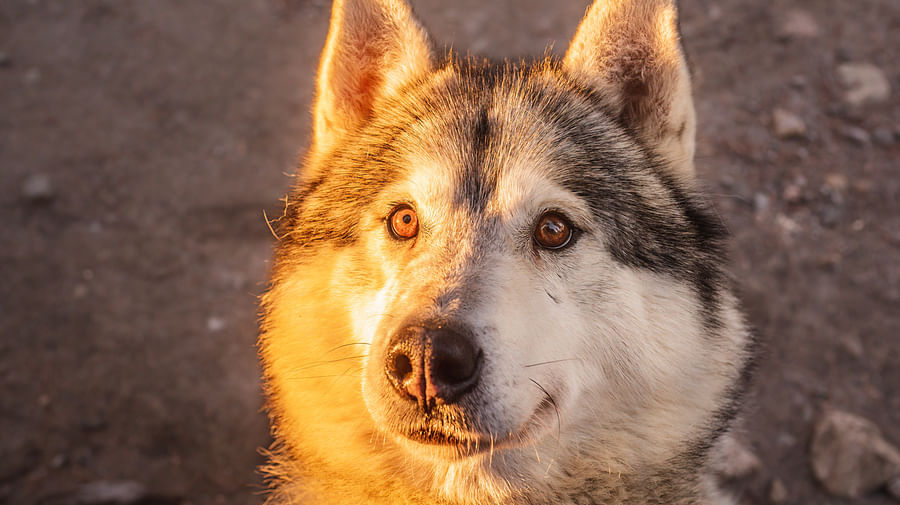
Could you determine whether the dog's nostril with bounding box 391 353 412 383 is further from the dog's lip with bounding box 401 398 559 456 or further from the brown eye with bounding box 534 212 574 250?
the brown eye with bounding box 534 212 574 250

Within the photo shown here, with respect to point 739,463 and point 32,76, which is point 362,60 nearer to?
point 739,463

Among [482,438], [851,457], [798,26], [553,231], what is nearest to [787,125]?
[798,26]

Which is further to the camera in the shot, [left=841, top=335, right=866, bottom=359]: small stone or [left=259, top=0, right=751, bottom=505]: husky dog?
[left=841, top=335, right=866, bottom=359]: small stone

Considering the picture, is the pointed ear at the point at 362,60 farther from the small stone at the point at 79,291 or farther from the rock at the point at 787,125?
the rock at the point at 787,125

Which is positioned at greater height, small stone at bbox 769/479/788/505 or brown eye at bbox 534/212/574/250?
brown eye at bbox 534/212/574/250

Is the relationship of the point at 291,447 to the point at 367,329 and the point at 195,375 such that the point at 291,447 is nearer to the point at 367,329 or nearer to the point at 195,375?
the point at 367,329

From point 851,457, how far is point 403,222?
11.6ft

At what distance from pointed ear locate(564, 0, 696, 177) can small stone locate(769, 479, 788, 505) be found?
268 centimetres

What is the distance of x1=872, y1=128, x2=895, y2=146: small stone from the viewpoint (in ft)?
18.6

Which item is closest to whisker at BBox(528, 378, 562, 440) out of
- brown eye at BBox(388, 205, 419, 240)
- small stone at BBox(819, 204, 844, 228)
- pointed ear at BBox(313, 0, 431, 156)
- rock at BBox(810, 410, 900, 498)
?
brown eye at BBox(388, 205, 419, 240)

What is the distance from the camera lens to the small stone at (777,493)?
4.29 m

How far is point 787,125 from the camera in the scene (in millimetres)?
5816

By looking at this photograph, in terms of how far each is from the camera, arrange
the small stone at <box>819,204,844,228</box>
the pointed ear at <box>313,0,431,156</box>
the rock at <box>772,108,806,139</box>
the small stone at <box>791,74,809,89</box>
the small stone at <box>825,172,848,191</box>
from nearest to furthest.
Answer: the pointed ear at <box>313,0,431,156</box> → the small stone at <box>819,204,844,228</box> → the small stone at <box>825,172,848,191</box> → the rock at <box>772,108,806,139</box> → the small stone at <box>791,74,809,89</box>

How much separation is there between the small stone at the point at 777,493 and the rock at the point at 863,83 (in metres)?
3.56
